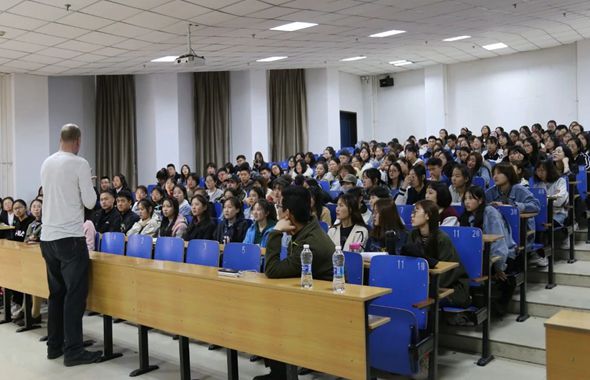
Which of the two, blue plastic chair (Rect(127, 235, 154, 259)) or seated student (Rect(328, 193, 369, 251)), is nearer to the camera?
seated student (Rect(328, 193, 369, 251))

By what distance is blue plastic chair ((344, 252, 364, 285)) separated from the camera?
11.0ft

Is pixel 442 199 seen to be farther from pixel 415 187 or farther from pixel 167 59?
pixel 167 59

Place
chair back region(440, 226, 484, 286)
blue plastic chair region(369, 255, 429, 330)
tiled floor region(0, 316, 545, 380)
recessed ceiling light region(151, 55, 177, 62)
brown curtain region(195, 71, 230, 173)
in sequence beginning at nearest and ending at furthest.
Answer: blue plastic chair region(369, 255, 429, 330), tiled floor region(0, 316, 545, 380), chair back region(440, 226, 484, 286), recessed ceiling light region(151, 55, 177, 62), brown curtain region(195, 71, 230, 173)

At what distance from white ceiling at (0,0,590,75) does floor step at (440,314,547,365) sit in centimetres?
439

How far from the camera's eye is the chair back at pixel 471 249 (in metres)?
3.66

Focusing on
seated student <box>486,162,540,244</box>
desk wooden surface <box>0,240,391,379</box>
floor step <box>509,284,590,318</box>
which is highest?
seated student <box>486,162,540,244</box>

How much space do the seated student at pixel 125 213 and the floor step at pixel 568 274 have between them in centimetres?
422

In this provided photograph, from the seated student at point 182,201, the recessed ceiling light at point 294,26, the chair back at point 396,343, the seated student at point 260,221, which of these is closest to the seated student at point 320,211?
the seated student at point 260,221

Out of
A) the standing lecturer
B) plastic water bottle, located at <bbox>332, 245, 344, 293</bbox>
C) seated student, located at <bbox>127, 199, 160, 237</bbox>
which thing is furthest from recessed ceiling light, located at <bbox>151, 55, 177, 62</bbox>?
plastic water bottle, located at <bbox>332, 245, 344, 293</bbox>

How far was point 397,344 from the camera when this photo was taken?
299 cm

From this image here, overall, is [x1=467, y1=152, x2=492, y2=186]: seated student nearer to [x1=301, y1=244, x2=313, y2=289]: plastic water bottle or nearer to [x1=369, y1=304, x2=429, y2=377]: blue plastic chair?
[x1=369, y1=304, x2=429, y2=377]: blue plastic chair

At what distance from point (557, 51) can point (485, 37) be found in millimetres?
3105

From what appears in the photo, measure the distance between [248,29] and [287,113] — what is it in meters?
5.94

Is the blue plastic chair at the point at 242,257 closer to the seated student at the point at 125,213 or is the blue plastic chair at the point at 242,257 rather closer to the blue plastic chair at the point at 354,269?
the blue plastic chair at the point at 354,269
